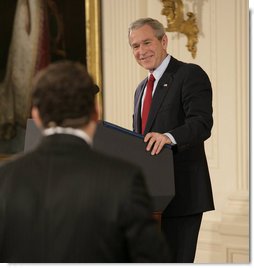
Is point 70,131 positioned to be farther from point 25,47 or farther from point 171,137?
point 25,47

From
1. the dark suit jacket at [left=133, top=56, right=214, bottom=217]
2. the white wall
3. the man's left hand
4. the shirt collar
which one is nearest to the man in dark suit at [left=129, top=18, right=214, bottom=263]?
the dark suit jacket at [left=133, top=56, right=214, bottom=217]

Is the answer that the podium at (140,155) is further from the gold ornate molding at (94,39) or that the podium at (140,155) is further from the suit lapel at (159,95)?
the gold ornate molding at (94,39)

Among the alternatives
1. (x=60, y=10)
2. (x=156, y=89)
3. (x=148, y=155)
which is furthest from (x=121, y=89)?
(x=148, y=155)

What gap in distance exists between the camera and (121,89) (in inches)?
223

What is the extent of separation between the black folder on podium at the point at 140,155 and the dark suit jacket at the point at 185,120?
384 millimetres

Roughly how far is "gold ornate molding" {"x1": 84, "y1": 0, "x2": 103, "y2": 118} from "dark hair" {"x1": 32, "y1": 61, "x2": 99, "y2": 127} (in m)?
4.15

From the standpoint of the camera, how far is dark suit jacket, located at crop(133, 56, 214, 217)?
2860mm

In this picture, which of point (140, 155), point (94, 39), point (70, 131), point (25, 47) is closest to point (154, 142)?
point (140, 155)

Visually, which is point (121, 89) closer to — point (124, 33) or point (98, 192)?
point (124, 33)

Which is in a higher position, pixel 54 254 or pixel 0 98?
pixel 0 98

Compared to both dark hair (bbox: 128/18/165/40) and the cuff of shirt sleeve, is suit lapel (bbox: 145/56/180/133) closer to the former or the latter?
dark hair (bbox: 128/18/165/40)

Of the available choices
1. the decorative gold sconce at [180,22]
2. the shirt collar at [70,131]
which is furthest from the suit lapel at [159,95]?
the decorative gold sconce at [180,22]

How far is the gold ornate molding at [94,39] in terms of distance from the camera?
569 cm

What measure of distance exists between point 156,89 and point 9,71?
10.8 feet
